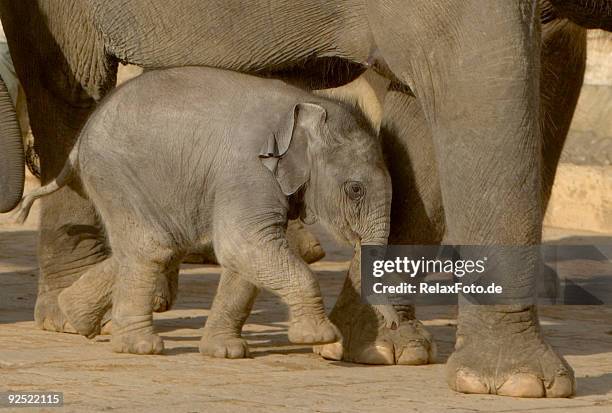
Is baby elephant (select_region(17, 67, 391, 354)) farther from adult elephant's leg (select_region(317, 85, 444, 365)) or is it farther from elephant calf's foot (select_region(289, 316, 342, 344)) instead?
adult elephant's leg (select_region(317, 85, 444, 365))

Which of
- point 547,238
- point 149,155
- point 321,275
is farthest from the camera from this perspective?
point 547,238

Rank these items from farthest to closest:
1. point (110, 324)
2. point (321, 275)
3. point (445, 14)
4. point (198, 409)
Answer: point (321, 275) → point (110, 324) → point (445, 14) → point (198, 409)

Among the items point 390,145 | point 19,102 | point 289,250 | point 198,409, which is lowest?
point 198,409

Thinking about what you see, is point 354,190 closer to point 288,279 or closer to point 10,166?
point 288,279

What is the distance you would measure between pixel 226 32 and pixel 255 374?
1.16 m

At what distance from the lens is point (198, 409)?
481cm

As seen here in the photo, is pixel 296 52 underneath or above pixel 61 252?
above

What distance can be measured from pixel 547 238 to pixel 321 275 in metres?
1.92

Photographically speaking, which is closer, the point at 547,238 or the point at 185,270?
the point at 185,270

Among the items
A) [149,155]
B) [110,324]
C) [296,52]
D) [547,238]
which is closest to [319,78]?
[296,52]

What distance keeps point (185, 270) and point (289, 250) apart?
129 inches

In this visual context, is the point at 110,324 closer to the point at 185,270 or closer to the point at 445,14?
the point at 445,14

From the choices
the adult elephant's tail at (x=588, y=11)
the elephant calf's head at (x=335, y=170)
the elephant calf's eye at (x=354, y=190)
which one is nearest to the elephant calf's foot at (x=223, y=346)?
the elephant calf's head at (x=335, y=170)

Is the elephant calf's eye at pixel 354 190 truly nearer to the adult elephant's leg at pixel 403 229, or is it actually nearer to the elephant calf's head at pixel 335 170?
the elephant calf's head at pixel 335 170
